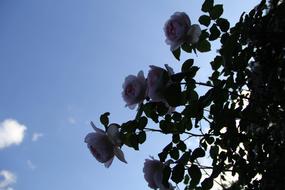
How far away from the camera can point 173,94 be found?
1.25 metres

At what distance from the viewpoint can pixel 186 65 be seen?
137cm

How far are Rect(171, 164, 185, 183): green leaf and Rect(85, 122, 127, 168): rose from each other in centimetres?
23

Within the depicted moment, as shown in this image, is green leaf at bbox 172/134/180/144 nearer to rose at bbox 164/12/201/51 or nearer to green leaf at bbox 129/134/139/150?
green leaf at bbox 129/134/139/150

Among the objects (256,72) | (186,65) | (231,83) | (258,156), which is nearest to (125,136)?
(186,65)

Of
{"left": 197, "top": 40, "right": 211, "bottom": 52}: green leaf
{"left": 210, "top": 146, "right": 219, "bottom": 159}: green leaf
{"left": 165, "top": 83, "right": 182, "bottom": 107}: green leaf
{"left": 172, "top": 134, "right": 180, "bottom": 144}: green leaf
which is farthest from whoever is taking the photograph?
{"left": 210, "top": 146, "right": 219, "bottom": 159}: green leaf

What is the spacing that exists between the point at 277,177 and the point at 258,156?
234 millimetres

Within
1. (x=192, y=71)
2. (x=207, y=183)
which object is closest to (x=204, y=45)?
(x=192, y=71)

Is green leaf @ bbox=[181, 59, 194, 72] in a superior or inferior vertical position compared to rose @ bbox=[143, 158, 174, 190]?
superior

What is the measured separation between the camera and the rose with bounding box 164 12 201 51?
1.51 m

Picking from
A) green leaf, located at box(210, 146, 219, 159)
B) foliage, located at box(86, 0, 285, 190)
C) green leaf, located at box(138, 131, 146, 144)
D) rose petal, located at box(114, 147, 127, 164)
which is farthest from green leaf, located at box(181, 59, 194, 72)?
green leaf, located at box(210, 146, 219, 159)

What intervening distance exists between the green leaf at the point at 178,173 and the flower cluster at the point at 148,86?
26 cm

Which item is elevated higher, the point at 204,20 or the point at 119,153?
the point at 204,20

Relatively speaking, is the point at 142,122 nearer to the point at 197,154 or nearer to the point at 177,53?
the point at 197,154

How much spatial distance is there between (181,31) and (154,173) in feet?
2.11
